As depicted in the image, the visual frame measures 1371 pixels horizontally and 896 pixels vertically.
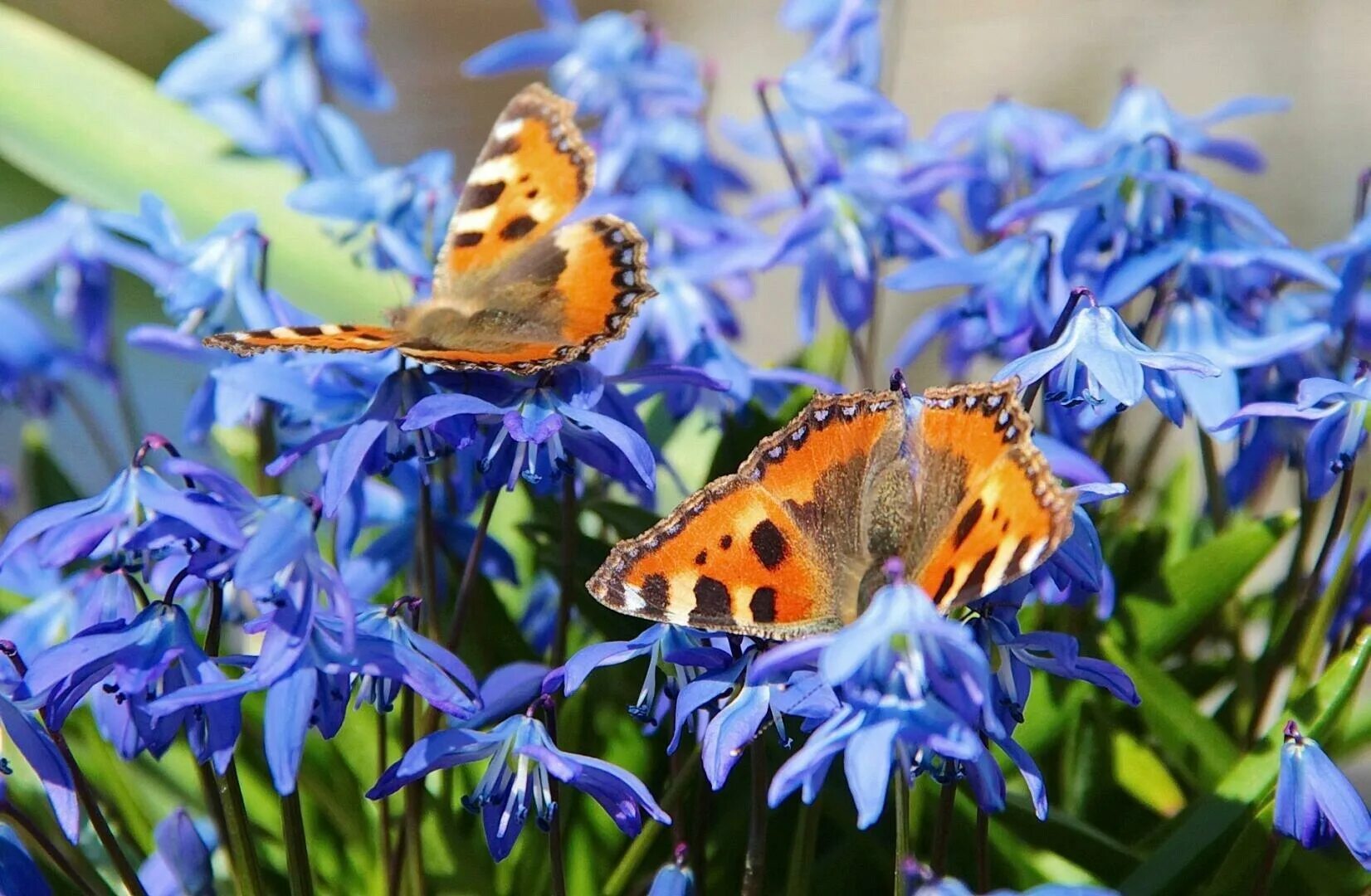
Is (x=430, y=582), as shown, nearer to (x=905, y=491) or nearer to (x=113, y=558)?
(x=113, y=558)

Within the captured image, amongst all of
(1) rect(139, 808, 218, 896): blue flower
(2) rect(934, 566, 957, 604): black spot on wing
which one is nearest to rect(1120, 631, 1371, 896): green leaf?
(2) rect(934, 566, 957, 604): black spot on wing

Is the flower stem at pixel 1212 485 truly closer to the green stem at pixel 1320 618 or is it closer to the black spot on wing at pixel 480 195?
the green stem at pixel 1320 618

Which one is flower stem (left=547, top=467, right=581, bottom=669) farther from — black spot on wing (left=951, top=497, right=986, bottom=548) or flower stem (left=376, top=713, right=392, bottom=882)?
black spot on wing (left=951, top=497, right=986, bottom=548)

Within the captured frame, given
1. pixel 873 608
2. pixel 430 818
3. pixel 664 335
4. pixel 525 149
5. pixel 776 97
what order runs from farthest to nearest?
pixel 776 97 < pixel 664 335 < pixel 525 149 < pixel 430 818 < pixel 873 608

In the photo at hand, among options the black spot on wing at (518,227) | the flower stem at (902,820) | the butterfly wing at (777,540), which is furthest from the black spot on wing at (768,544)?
the black spot on wing at (518,227)

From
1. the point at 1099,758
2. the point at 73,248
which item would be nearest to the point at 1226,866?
the point at 1099,758
